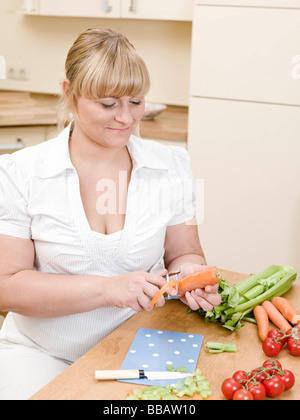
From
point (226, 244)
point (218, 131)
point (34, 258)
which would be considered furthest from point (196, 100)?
point (34, 258)

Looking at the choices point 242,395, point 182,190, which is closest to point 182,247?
point 182,190

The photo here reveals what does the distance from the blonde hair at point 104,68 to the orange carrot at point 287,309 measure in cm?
61

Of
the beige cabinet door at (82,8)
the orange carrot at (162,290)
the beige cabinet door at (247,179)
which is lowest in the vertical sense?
the beige cabinet door at (247,179)

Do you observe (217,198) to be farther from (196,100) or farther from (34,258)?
(34,258)

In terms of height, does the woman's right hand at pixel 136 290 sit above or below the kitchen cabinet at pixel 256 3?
below

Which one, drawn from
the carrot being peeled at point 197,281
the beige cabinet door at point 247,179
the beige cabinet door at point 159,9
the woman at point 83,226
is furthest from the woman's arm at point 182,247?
the beige cabinet door at point 159,9

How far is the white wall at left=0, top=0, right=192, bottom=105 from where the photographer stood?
136 inches

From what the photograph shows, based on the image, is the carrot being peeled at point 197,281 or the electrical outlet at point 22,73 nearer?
the carrot being peeled at point 197,281

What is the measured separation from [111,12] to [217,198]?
1.22 m

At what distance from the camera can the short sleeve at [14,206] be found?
4.50 ft

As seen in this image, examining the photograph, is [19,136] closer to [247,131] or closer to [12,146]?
[12,146]

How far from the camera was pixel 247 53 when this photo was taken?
2.65m

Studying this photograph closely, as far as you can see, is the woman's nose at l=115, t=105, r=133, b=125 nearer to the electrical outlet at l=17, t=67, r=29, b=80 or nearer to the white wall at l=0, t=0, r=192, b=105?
the white wall at l=0, t=0, r=192, b=105

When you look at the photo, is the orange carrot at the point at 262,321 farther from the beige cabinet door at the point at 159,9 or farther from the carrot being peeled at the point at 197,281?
the beige cabinet door at the point at 159,9
